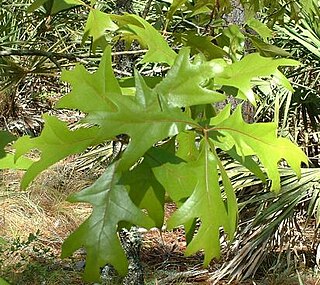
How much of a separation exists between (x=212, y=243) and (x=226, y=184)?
87 mm

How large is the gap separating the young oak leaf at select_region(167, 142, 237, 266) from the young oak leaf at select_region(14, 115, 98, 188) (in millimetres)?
156

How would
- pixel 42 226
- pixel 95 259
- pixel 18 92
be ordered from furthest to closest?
pixel 18 92, pixel 42 226, pixel 95 259

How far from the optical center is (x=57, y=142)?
35.4 inches

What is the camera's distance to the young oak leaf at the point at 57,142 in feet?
2.89

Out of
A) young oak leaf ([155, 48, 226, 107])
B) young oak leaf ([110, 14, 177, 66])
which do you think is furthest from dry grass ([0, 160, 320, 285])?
young oak leaf ([155, 48, 226, 107])

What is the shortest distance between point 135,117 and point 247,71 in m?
0.28

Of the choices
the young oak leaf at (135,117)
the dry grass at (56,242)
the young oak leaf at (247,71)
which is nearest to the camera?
the young oak leaf at (135,117)

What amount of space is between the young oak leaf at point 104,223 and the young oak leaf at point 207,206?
76 millimetres

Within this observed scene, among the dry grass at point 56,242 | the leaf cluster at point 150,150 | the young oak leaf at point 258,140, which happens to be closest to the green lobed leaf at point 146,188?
the leaf cluster at point 150,150

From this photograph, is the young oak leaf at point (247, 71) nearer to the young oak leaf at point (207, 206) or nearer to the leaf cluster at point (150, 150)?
the leaf cluster at point (150, 150)

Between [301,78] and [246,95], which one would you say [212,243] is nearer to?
[246,95]

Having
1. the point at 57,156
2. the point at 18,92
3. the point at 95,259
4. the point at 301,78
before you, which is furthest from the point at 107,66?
the point at 18,92

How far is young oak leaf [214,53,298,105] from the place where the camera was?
1004mm

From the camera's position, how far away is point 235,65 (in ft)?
3.39
